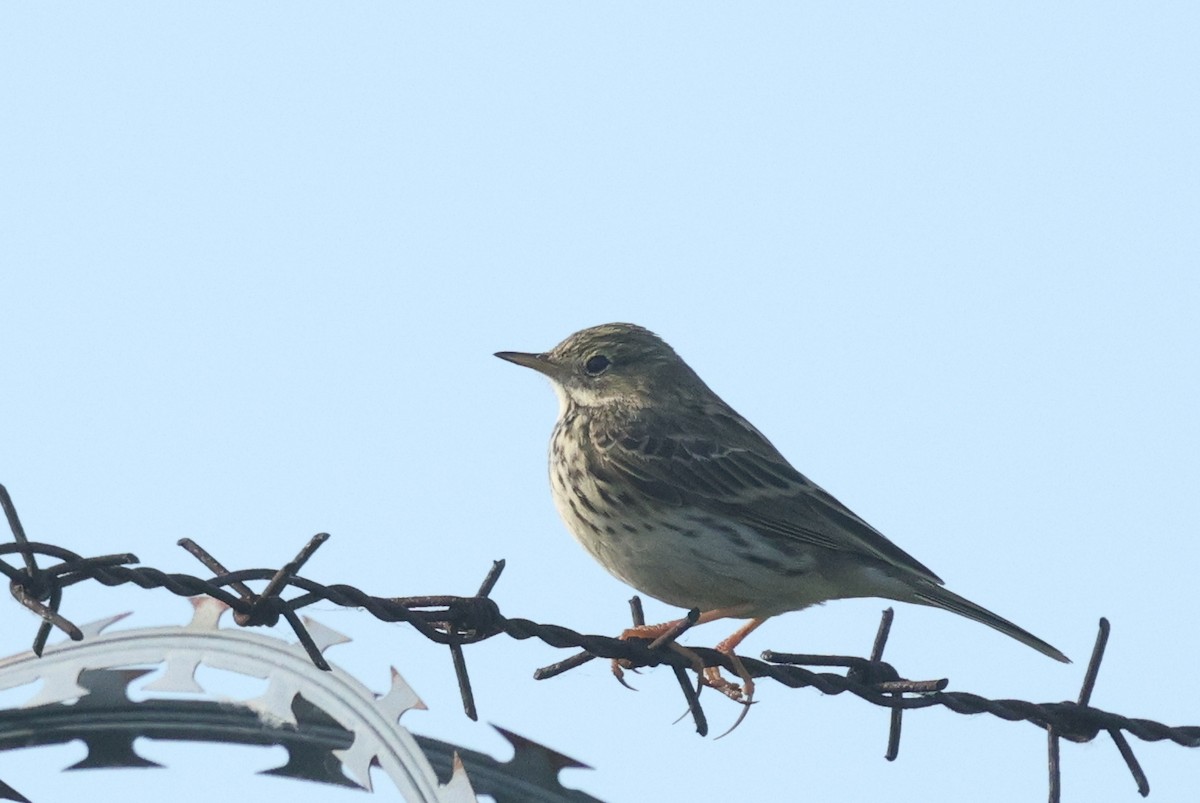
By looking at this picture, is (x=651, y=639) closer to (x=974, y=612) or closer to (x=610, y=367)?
(x=974, y=612)

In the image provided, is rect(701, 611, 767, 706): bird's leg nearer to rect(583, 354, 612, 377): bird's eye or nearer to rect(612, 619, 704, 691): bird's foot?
rect(612, 619, 704, 691): bird's foot

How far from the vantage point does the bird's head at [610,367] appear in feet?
32.2

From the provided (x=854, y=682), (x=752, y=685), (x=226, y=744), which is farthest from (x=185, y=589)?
(x=752, y=685)

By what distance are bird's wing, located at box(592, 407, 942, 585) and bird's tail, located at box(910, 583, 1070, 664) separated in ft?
0.24

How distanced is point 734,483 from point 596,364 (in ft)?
4.94

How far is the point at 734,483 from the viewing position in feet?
28.9

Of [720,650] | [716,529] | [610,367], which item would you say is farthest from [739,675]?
[610,367]

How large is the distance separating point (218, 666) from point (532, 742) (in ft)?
3.34

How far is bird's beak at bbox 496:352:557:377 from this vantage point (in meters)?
9.95

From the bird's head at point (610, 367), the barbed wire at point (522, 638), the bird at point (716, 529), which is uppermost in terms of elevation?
the bird's head at point (610, 367)

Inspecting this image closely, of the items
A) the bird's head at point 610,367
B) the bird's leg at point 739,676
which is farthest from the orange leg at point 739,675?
the bird's head at point 610,367

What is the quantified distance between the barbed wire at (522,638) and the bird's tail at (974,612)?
1.54 m

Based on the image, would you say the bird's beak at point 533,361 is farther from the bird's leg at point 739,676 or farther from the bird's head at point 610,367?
the bird's leg at point 739,676

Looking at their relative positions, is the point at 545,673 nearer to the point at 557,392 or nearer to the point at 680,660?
A: the point at 680,660
